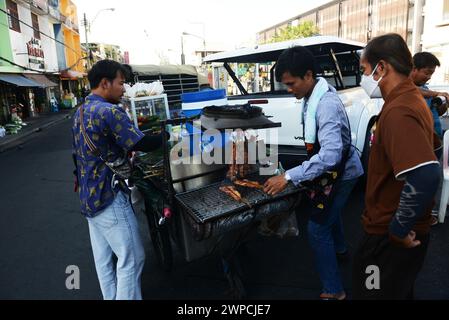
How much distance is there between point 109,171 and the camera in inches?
89.2

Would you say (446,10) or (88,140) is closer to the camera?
(88,140)

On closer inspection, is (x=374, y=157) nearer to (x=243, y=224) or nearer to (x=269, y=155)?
(x=243, y=224)

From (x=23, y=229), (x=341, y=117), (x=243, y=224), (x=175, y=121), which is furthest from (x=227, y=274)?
(x=23, y=229)

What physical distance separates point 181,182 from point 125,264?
783 mm

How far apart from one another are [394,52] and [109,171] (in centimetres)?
183

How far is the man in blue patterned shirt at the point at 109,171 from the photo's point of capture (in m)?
2.16

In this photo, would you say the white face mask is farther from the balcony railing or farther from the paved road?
the balcony railing

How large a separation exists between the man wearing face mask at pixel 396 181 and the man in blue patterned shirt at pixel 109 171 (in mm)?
1424

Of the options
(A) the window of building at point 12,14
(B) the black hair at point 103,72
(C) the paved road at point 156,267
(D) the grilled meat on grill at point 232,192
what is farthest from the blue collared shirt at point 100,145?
(A) the window of building at point 12,14

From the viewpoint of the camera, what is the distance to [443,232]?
3.82m

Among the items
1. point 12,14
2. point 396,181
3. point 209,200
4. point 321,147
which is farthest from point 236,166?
point 12,14

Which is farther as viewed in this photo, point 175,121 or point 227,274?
point 227,274

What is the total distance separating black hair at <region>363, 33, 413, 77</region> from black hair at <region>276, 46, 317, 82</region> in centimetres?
63

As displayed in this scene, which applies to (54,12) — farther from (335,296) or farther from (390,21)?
(390,21)
